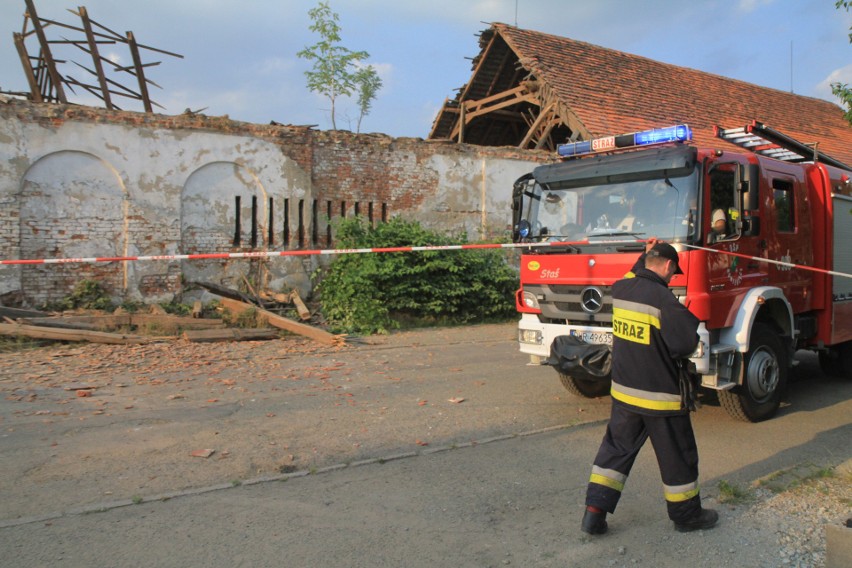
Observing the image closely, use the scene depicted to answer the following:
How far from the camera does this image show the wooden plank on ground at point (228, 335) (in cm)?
1027

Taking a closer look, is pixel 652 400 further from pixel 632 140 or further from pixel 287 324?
pixel 287 324

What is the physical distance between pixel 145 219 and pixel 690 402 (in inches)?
431

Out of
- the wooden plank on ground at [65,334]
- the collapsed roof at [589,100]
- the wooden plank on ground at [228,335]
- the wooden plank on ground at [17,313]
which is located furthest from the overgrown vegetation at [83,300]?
the collapsed roof at [589,100]

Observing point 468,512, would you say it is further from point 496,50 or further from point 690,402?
point 496,50

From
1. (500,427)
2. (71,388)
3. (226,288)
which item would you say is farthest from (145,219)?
(500,427)

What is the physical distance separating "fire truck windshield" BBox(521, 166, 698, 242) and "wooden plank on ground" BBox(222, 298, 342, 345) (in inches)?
187

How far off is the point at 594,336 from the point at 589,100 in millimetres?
12234

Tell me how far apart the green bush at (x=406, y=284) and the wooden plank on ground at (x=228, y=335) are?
4.67ft

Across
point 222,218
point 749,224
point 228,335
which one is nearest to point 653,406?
point 749,224

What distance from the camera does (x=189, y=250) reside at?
12.6 meters

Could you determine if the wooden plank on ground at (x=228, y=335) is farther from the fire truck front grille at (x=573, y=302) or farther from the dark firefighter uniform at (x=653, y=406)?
the dark firefighter uniform at (x=653, y=406)

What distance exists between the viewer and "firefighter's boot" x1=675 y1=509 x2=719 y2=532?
3.81 m

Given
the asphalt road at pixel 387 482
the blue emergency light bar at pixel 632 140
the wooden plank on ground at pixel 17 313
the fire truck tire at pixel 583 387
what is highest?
the blue emergency light bar at pixel 632 140

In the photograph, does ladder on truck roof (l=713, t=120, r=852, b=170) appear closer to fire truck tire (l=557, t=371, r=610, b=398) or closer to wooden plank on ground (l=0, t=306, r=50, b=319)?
fire truck tire (l=557, t=371, r=610, b=398)
